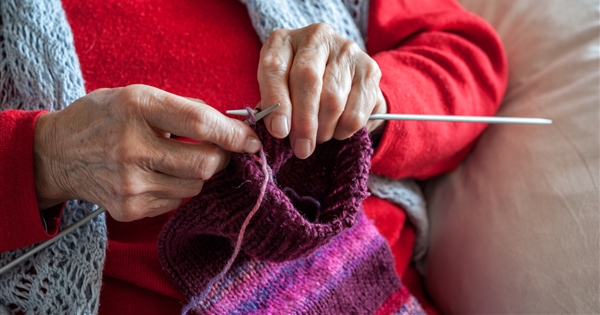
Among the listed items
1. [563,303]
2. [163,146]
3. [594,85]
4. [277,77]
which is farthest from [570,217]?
[163,146]

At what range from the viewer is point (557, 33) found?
933mm

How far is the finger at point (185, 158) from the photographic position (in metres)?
0.57

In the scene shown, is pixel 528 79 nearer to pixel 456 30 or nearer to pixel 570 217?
pixel 456 30

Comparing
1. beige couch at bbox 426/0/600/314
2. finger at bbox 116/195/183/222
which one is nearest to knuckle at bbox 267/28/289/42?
finger at bbox 116/195/183/222

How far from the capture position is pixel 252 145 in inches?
22.8

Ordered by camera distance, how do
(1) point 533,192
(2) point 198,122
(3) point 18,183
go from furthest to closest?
1. (1) point 533,192
2. (3) point 18,183
3. (2) point 198,122

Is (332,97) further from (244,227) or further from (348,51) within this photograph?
(244,227)

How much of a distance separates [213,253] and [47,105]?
1.17ft

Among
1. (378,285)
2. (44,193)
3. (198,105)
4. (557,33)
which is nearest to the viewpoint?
(198,105)

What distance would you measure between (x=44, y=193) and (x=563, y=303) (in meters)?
0.80

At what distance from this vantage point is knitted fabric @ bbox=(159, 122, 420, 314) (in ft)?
1.99

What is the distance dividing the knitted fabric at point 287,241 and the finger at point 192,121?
35mm

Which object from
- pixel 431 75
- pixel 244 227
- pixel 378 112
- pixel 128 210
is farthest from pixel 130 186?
pixel 431 75

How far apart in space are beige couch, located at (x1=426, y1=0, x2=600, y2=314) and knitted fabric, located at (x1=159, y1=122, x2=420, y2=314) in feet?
0.50
